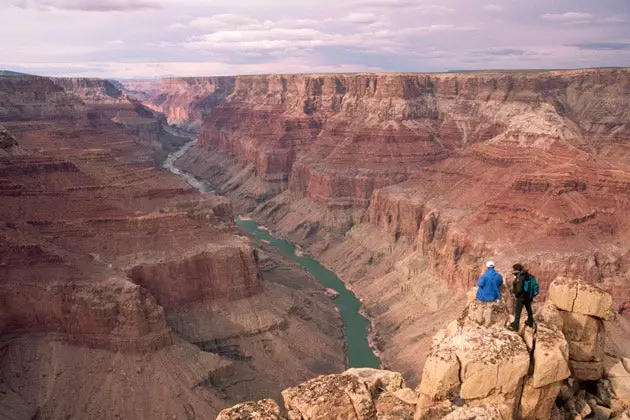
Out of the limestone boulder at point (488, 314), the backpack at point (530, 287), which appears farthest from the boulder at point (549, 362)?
the backpack at point (530, 287)

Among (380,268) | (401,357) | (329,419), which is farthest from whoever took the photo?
(380,268)

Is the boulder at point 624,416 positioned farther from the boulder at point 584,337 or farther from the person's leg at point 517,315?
the person's leg at point 517,315

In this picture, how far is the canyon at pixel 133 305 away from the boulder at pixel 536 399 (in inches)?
1063

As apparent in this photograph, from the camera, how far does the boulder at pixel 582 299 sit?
64.5 feet

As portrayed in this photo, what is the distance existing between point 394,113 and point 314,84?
94.4 feet

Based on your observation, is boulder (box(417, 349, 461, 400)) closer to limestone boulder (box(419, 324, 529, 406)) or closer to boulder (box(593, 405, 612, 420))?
limestone boulder (box(419, 324, 529, 406))

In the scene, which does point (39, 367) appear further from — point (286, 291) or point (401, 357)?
point (401, 357)

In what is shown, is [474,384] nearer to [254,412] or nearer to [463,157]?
[254,412]

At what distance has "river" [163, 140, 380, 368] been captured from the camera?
5291cm

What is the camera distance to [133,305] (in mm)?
40469

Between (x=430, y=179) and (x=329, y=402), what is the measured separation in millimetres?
67722

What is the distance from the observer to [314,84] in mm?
123812

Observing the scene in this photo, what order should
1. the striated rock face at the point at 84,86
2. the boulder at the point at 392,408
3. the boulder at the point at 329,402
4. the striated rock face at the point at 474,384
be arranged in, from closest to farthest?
the boulder at the point at 329,402
the striated rock face at the point at 474,384
the boulder at the point at 392,408
the striated rock face at the point at 84,86

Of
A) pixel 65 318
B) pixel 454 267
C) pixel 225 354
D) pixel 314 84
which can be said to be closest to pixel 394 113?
pixel 314 84
